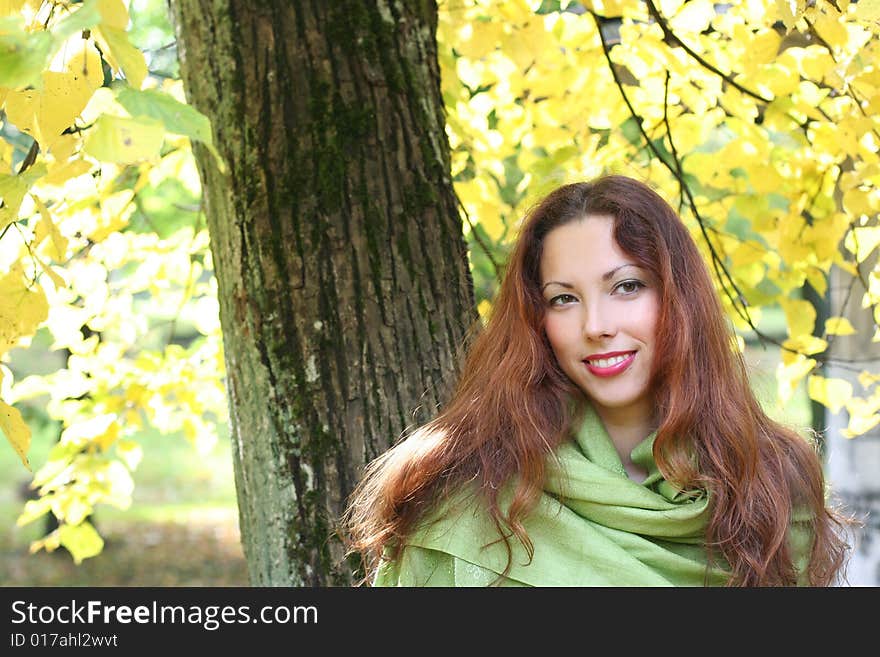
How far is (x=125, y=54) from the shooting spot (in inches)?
49.4

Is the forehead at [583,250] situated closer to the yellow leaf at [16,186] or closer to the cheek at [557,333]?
the cheek at [557,333]

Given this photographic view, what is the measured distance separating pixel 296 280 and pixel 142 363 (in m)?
1.25

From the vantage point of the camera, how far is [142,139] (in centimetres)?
120

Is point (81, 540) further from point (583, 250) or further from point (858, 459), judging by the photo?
point (858, 459)

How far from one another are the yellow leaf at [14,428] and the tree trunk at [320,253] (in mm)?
661

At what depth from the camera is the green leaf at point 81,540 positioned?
2.89 m

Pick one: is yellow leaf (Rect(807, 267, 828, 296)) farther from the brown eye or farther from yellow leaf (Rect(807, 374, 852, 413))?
the brown eye

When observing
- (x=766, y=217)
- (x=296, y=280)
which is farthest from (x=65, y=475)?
(x=766, y=217)

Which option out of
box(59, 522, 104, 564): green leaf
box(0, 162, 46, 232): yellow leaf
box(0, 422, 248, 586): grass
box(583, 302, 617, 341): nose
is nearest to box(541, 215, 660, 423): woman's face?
box(583, 302, 617, 341): nose

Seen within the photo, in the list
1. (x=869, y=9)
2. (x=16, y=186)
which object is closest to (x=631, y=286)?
(x=869, y=9)

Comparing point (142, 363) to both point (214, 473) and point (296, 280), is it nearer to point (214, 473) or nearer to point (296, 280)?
point (296, 280)

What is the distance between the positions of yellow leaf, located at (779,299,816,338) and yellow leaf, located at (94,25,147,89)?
6.95ft

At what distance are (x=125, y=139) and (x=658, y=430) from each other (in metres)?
1.08

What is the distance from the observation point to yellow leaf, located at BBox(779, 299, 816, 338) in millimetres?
2877
